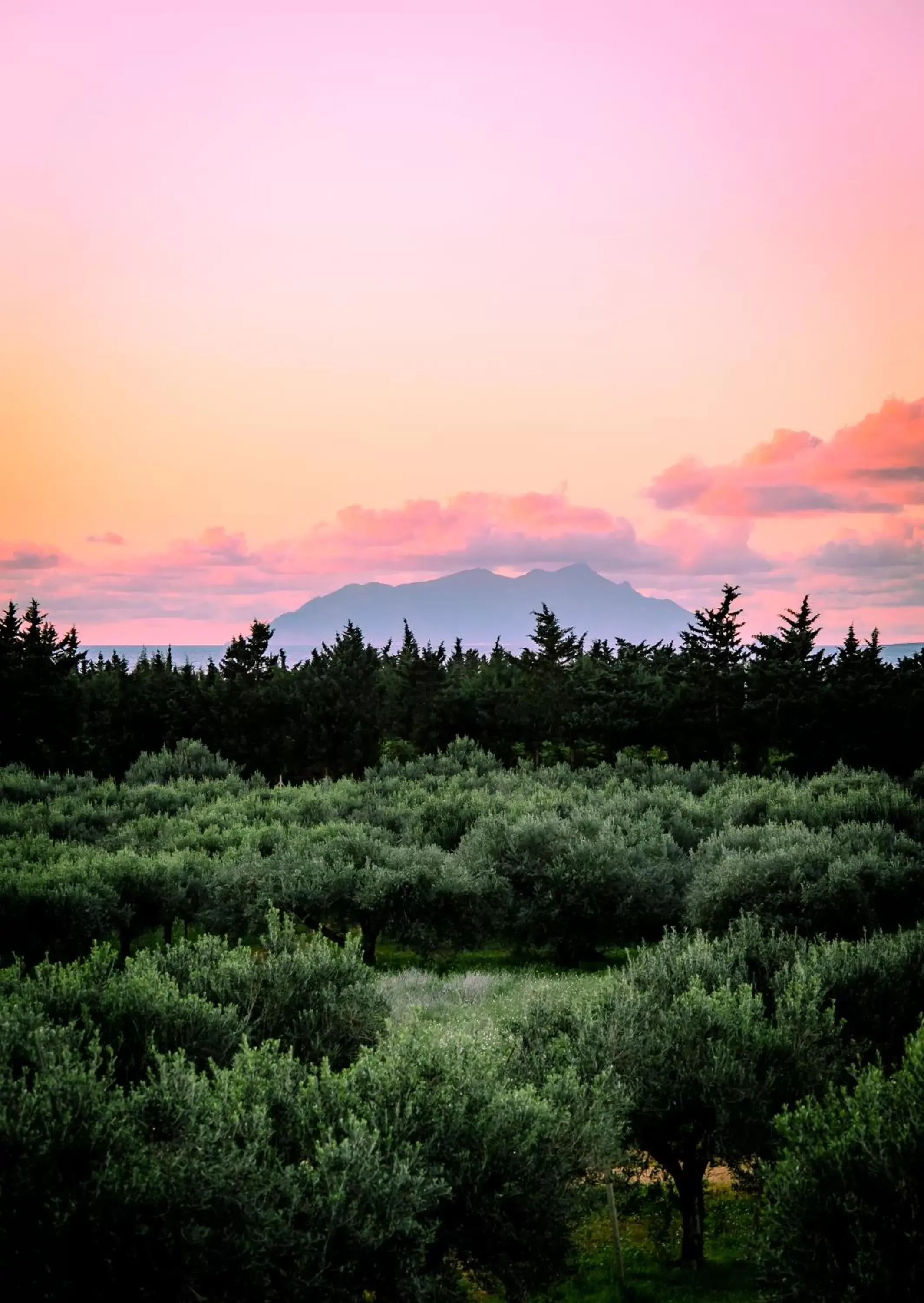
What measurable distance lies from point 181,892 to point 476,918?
9.44 m

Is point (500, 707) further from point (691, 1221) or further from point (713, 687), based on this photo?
point (691, 1221)

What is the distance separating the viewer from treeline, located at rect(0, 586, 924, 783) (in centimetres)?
6775

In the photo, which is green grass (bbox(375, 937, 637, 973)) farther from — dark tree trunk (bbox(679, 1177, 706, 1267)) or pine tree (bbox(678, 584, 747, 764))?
pine tree (bbox(678, 584, 747, 764))

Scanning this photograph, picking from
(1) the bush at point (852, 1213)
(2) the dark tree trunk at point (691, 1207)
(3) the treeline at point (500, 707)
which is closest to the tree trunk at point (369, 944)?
(2) the dark tree trunk at point (691, 1207)

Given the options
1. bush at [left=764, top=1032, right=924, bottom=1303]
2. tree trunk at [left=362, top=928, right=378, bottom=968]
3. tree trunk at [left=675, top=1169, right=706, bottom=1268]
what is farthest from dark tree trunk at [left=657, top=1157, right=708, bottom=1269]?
tree trunk at [left=362, top=928, right=378, bottom=968]

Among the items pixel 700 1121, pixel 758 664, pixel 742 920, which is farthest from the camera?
pixel 758 664

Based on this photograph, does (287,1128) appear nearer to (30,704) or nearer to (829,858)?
(829,858)

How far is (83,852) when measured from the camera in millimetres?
38656

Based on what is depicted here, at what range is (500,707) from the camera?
262ft

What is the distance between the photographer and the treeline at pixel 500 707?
2667 inches

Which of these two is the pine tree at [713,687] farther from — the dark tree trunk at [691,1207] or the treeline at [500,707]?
the dark tree trunk at [691,1207]

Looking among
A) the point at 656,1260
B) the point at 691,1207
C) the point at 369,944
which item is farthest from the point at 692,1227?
the point at 369,944

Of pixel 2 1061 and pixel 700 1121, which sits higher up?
pixel 2 1061

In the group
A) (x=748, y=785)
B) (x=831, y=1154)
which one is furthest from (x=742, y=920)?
(x=748, y=785)
